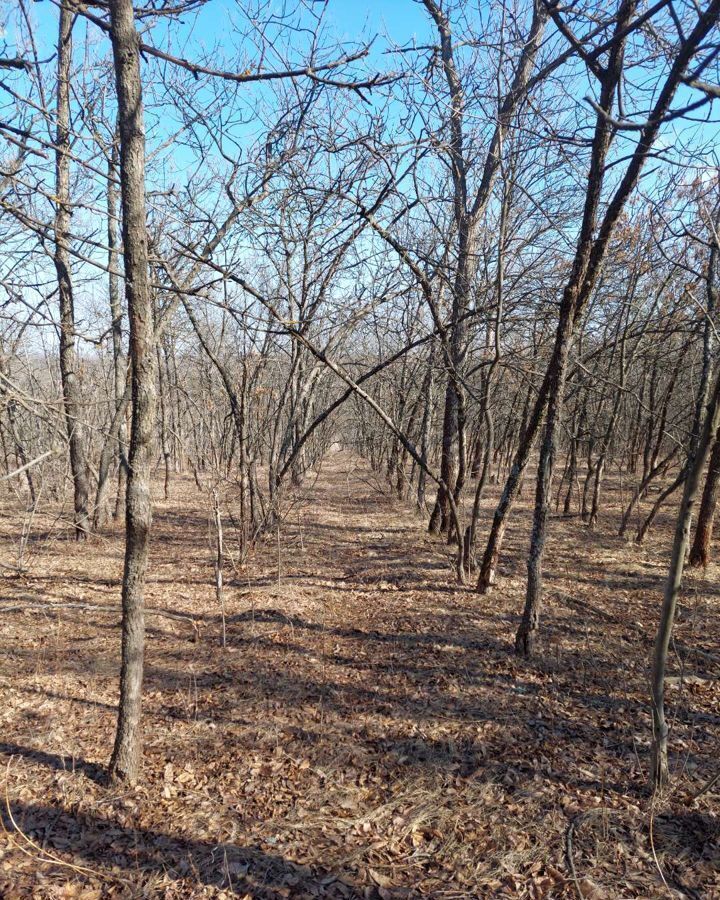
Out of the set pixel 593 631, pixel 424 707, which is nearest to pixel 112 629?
pixel 424 707

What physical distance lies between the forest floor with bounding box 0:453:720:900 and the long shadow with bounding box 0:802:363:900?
0.04ft

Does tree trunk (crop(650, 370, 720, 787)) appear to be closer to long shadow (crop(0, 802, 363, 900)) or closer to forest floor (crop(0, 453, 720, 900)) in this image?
forest floor (crop(0, 453, 720, 900))

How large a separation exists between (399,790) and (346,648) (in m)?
2.15

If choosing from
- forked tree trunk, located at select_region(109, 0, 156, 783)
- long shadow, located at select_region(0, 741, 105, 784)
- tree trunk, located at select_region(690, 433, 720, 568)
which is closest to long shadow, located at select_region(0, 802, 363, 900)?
long shadow, located at select_region(0, 741, 105, 784)

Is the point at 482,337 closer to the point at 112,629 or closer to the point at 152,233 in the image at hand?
the point at 152,233

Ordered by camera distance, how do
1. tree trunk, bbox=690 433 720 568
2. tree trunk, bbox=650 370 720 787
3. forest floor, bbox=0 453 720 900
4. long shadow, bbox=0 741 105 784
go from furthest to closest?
tree trunk, bbox=690 433 720 568, long shadow, bbox=0 741 105 784, forest floor, bbox=0 453 720 900, tree trunk, bbox=650 370 720 787

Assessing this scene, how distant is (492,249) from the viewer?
21.6 feet

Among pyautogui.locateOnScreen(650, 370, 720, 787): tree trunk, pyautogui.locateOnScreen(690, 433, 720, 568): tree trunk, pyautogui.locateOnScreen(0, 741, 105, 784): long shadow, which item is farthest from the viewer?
pyautogui.locateOnScreen(690, 433, 720, 568): tree trunk

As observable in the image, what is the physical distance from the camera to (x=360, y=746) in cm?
393

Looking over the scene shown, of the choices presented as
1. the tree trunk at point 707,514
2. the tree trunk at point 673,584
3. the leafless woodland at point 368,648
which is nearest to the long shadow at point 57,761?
the leafless woodland at point 368,648

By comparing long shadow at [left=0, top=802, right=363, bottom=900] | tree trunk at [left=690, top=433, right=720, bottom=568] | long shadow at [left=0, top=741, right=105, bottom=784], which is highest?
tree trunk at [left=690, top=433, right=720, bottom=568]

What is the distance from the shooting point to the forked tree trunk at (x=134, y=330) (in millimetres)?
2811

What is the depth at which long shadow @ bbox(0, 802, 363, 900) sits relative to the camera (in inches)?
110

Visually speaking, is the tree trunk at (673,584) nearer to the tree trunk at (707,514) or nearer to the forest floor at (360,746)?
the forest floor at (360,746)
